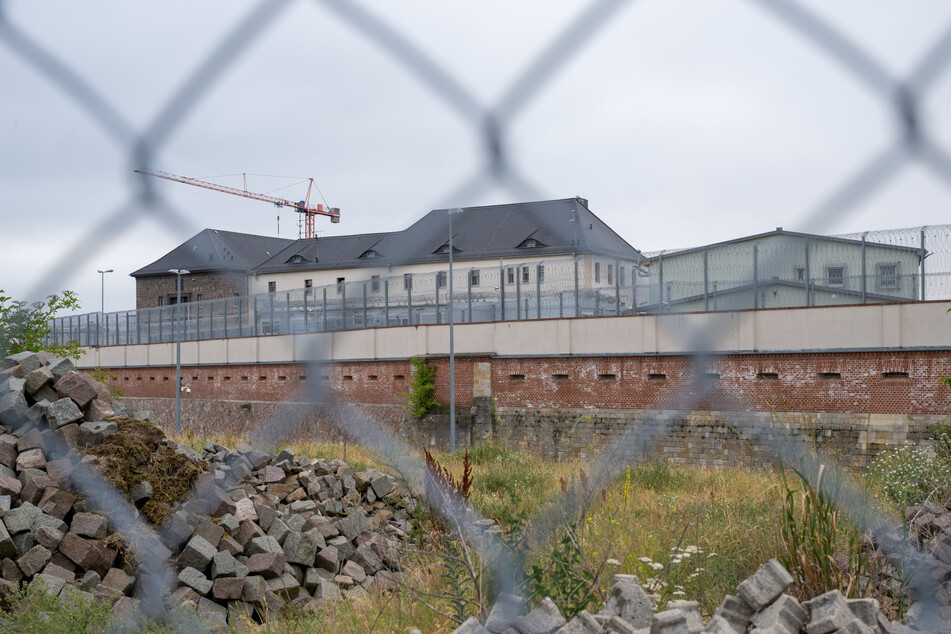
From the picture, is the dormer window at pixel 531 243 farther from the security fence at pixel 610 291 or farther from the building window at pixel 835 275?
the building window at pixel 835 275

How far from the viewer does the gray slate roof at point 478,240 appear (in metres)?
1.40

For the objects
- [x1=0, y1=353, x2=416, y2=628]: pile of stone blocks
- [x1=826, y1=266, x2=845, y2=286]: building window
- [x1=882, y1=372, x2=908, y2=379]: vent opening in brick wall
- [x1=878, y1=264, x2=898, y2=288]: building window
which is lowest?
[x1=0, y1=353, x2=416, y2=628]: pile of stone blocks

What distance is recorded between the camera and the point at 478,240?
240 cm

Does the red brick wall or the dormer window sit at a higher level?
the dormer window

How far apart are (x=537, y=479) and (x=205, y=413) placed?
890 cm

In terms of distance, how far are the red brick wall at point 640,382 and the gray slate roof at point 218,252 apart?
7.76 metres

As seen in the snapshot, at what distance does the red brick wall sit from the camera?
13102 millimetres

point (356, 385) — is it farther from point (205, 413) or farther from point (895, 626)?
point (895, 626)

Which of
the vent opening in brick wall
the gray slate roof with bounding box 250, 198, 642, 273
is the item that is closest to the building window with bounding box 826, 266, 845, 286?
the gray slate roof with bounding box 250, 198, 642, 273

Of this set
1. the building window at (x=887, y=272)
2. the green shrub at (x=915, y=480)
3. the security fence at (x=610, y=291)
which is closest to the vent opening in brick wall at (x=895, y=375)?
the security fence at (x=610, y=291)

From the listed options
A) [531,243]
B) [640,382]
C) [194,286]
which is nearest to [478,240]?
[531,243]

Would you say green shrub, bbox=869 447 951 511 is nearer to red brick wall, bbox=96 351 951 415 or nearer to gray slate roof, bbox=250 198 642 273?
red brick wall, bbox=96 351 951 415

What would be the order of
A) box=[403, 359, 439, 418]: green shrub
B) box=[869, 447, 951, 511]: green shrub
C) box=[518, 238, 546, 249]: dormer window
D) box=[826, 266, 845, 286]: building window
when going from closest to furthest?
box=[518, 238, 546, 249]: dormer window → box=[826, 266, 845, 286]: building window → box=[869, 447, 951, 511]: green shrub → box=[403, 359, 439, 418]: green shrub

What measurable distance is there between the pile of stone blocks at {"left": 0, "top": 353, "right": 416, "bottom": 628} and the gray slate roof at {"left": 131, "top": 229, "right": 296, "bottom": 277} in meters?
3.78
